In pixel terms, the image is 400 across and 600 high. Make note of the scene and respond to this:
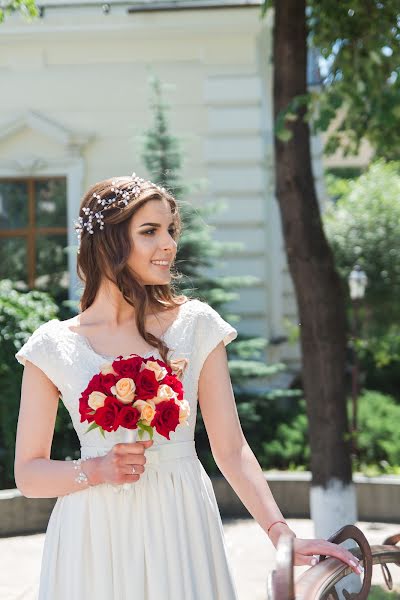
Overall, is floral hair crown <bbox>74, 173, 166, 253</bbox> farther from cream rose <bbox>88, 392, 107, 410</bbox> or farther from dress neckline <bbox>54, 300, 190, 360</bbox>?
cream rose <bbox>88, 392, 107, 410</bbox>

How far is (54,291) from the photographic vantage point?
12.7 meters

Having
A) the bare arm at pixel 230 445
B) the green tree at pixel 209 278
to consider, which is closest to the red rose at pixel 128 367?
the bare arm at pixel 230 445

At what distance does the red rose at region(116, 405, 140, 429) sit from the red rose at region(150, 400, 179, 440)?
0.05 meters

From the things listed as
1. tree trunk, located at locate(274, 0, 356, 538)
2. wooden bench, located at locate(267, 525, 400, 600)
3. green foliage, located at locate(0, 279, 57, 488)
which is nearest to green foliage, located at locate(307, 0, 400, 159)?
tree trunk, located at locate(274, 0, 356, 538)

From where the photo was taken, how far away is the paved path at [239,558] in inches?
266

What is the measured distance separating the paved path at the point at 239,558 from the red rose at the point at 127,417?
139 inches

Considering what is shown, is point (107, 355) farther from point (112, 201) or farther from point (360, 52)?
point (360, 52)

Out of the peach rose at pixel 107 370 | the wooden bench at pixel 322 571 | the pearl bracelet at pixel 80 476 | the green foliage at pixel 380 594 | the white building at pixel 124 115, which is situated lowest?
the green foliage at pixel 380 594

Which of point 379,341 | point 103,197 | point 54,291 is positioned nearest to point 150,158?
point 54,291

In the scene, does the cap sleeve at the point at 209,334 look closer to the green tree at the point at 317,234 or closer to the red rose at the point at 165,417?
the red rose at the point at 165,417

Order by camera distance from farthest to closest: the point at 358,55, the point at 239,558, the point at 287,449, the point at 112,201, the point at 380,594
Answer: the point at 287,449 → the point at 239,558 → the point at 358,55 → the point at 380,594 → the point at 112,201

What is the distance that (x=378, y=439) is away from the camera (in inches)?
418

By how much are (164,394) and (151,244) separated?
52 centimetres

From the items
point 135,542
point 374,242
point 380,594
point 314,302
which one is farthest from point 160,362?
point 374,242
